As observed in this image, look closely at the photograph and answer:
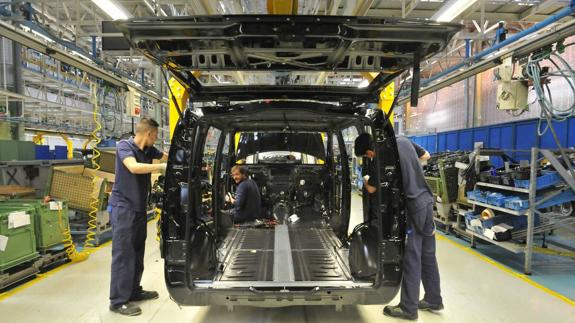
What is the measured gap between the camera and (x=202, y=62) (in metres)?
2.20

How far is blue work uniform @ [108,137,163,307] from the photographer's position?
113 inches

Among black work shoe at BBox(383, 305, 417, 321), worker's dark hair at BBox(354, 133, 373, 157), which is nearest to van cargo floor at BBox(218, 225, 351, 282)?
black work shoe at BBox(383, 305, 417, 321)

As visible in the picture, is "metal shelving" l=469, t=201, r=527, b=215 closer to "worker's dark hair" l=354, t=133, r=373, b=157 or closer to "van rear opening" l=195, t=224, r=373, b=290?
"van rear opening" l=195, t=224, r=373, b=290

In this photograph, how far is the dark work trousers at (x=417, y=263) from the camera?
107 inches

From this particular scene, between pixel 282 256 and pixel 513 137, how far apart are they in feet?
19.6

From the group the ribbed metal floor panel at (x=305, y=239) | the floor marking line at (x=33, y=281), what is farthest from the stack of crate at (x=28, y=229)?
the ribbed metal floor panel at (x=305, y=239)

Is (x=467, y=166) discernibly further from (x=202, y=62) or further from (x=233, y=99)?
(x=202, y=62)

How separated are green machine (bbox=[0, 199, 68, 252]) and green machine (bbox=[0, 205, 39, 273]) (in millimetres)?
130

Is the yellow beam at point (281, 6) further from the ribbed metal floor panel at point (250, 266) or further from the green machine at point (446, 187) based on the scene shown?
the green machine at point (446, 187)

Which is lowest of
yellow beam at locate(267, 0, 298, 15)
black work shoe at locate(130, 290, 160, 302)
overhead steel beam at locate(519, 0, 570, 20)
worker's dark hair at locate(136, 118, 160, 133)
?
black work shoe at locate(130, 290, 160, 302)

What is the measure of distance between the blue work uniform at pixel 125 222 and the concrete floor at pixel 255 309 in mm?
291

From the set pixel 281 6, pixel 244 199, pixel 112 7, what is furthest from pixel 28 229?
pixel 281 6

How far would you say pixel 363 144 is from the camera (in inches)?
99.0

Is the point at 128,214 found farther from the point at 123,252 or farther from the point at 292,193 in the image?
the point at 292,193
